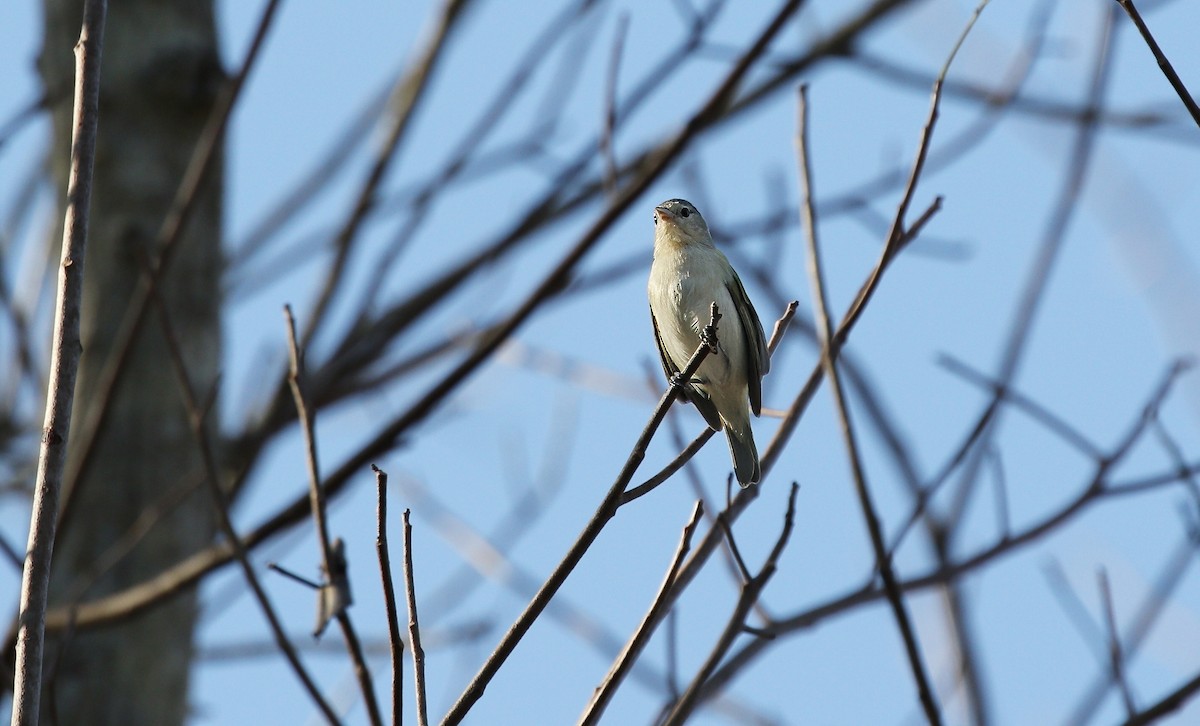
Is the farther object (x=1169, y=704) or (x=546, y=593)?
(x=1169, y=704)

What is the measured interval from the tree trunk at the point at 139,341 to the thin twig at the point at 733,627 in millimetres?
2239

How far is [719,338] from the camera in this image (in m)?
4.20

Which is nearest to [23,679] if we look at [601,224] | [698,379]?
[601,224]

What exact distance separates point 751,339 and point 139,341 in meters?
2.09

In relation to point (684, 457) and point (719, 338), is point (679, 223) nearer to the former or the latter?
point (719, 338)

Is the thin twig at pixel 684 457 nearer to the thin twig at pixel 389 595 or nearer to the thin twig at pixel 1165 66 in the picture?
the thin twig at pixel 389 595

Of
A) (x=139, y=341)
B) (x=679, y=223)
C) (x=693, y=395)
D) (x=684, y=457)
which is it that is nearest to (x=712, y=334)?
(x=684, y=457)

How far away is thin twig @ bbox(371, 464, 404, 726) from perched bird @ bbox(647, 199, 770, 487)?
2.00m

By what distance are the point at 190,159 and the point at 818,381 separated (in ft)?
10.4

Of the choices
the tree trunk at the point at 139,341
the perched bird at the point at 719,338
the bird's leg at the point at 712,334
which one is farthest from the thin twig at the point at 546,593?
the tree trunk at the point at 139,341

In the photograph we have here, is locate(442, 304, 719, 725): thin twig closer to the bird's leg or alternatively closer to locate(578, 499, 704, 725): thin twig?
locate(578, 499, 704, 725): thin twig

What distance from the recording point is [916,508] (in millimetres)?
2918

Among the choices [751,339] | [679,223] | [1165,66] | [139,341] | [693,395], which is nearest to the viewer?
[1165,66]

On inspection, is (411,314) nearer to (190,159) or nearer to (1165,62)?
(190,159)
